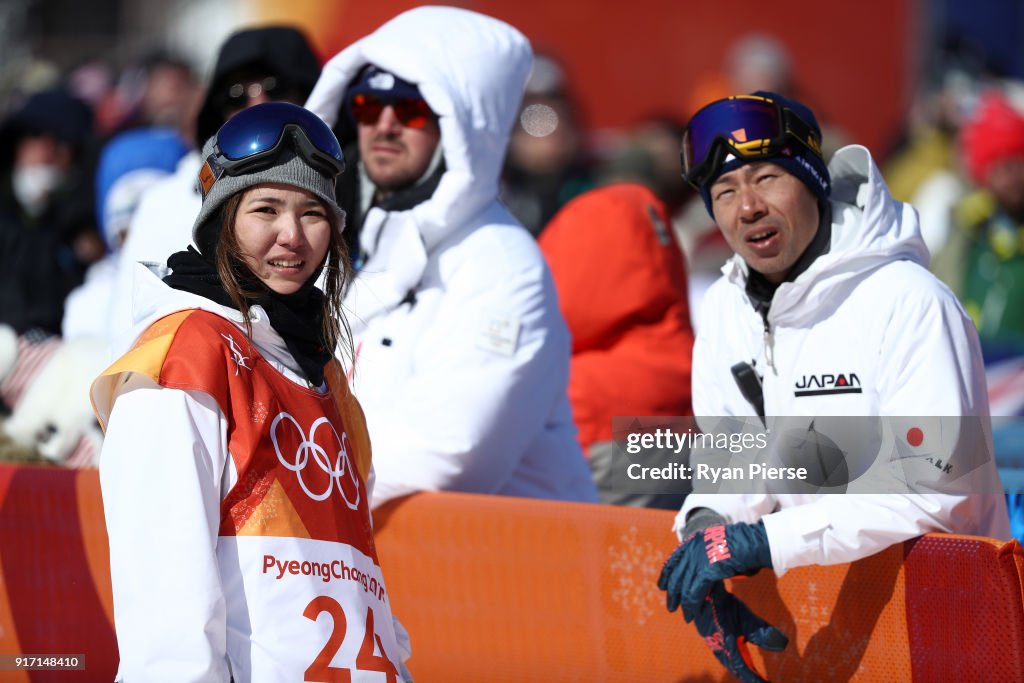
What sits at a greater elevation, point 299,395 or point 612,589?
point 299,395

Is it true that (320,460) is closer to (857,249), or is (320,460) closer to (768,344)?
(768,344)

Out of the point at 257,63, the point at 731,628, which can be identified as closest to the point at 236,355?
the point at 731,628

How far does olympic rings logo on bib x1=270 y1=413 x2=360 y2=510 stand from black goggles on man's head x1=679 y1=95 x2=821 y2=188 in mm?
1426

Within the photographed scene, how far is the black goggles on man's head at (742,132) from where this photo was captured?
13.4ft

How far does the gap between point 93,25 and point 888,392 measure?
51.0 feet

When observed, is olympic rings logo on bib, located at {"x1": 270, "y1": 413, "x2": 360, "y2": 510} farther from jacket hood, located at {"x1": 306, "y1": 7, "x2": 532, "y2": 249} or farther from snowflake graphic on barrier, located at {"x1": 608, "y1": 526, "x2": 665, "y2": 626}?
jacket hood, located at {"x1": 306, "y1": 7, "x2": 532, "y2": 249}

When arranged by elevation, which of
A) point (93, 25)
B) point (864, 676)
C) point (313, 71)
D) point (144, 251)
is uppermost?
point (93, 25)

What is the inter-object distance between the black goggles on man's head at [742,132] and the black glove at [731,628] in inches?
47.8

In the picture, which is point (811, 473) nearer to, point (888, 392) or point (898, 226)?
point (888, 392)

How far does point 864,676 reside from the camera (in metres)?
3.79

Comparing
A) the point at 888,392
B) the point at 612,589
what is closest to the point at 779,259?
the point at 888,392

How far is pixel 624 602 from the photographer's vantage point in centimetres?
420

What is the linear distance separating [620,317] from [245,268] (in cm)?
285

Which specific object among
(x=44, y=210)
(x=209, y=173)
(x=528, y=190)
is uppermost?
(x=528, y=190)
